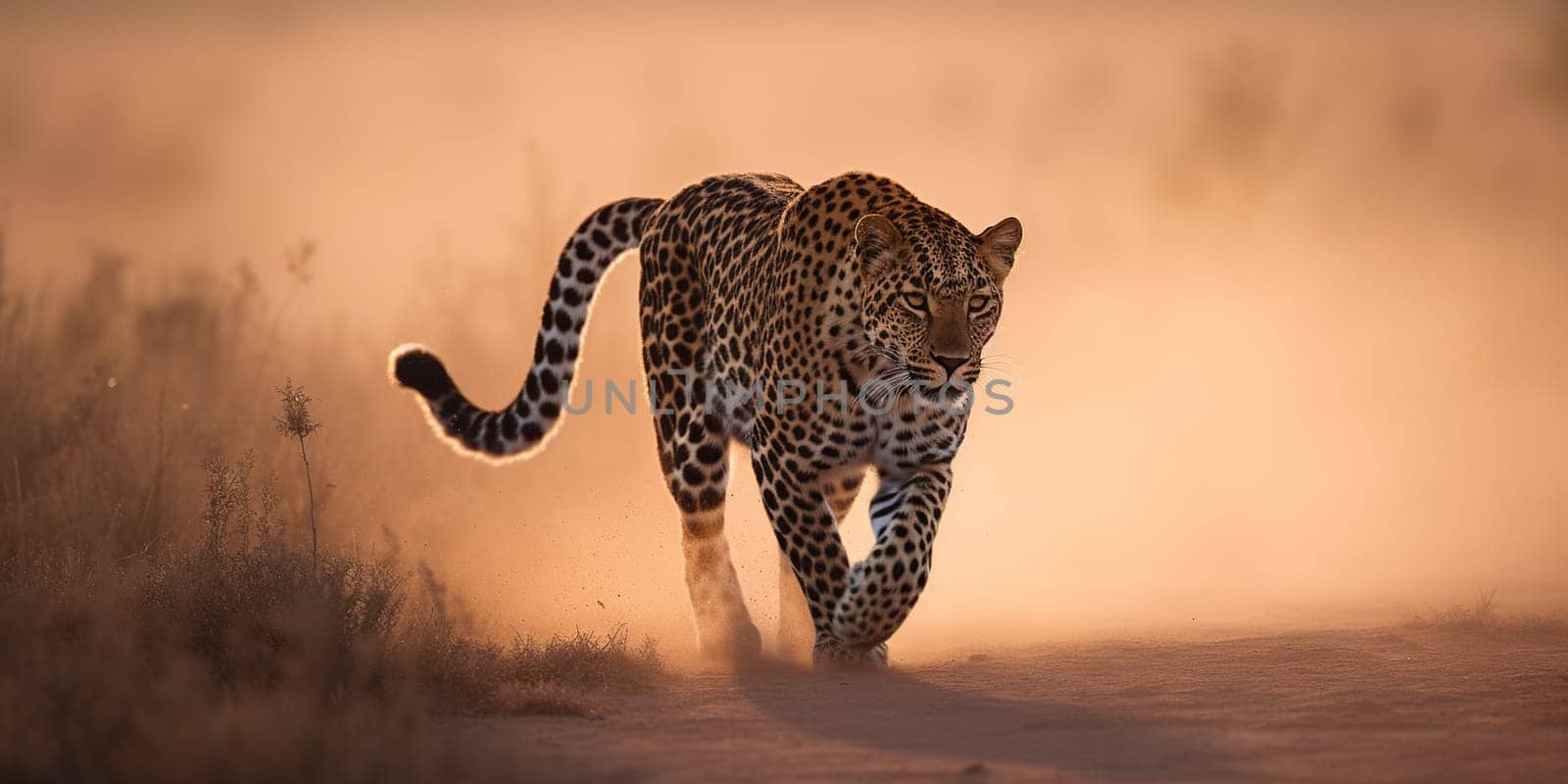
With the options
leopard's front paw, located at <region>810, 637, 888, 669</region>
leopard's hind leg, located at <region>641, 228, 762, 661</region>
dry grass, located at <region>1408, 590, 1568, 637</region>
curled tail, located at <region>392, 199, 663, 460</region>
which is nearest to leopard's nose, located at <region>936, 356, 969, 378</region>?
leopard's front paw, located at <region>810, 637, 888, 669</region>

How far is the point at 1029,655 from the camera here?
823 cm

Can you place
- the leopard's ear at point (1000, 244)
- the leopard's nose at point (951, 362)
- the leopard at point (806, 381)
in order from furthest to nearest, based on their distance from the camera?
the leopard's ear at point (1000, 244)
the leopard at point (806, 381)
the leopard's nose at point (951, 362)

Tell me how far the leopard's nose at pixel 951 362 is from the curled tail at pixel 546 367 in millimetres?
2681

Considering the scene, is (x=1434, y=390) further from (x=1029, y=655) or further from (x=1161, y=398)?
(x=1029, y=655)

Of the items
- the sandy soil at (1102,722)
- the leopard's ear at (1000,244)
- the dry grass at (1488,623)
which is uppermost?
the leopard's ear at (1000,244)

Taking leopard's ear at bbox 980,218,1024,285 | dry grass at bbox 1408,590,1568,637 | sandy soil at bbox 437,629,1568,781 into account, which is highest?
leopard's ear at bbox 980,218,1024,285

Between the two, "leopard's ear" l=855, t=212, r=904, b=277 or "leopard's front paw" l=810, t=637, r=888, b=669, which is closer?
"leopard's ear" l=855, t=212, r=904, b=277

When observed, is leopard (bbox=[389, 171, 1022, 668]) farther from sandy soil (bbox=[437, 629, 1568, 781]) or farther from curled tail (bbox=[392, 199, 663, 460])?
sandy soil (bbox=[437, 629, 1568, 781])

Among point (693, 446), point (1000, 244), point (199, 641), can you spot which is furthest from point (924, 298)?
point (199, 641)

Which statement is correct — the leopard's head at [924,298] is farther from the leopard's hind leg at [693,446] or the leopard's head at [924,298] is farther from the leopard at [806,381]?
the leopard's hind leg at [693,446]

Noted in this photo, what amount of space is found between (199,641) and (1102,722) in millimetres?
3380

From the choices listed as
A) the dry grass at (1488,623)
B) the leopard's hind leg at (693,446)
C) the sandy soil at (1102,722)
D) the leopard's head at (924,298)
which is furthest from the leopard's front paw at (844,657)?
the dry grass at (1488,623)

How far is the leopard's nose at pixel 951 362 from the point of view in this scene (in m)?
7.20

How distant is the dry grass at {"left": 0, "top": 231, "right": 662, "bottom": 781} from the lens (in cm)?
515
